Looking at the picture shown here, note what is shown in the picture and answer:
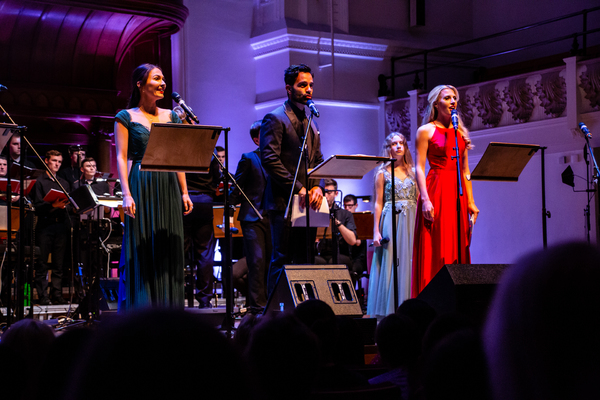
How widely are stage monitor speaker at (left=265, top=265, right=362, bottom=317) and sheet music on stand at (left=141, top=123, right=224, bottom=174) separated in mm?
924

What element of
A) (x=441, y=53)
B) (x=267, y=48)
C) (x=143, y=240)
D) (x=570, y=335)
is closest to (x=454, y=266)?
(x=143, y=240)

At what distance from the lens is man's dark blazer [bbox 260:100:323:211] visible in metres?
4.67

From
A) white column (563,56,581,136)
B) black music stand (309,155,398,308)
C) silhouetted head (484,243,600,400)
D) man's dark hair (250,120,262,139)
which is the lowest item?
silhouetted head (484,243,600,400)

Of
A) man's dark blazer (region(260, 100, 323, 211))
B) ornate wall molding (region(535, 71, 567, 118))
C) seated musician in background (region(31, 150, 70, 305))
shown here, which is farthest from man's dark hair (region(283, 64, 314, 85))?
ornate wall molding (region(535, 71, 567, 118))

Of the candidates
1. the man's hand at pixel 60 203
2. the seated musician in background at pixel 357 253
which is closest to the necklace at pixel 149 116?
the man's hand at pixel 60 203

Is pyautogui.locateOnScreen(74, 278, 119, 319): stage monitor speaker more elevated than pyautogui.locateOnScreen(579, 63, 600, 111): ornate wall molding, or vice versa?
pyautogui.locateOnScreen(579, 63, 600, 111): ornate wall molding

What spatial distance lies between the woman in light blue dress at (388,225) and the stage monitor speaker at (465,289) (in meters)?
2.35

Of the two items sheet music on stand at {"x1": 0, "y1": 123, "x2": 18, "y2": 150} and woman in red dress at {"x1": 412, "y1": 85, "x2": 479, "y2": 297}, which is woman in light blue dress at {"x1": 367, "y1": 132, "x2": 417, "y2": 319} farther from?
sheet music on stand at {"x1": 0, "y1": 123, "x2": 18, "y2": 150}

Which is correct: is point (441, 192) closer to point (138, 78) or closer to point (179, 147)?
point (179, 147)

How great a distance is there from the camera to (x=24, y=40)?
8.94 metres

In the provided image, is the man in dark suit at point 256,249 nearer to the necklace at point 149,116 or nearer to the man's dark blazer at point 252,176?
the man's dark blazer at point 252,176

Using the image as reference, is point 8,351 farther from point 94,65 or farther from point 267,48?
point 267,48

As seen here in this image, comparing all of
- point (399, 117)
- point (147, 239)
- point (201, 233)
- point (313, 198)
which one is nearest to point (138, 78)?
point (147, 239)

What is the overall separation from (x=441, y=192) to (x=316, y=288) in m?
1.30
